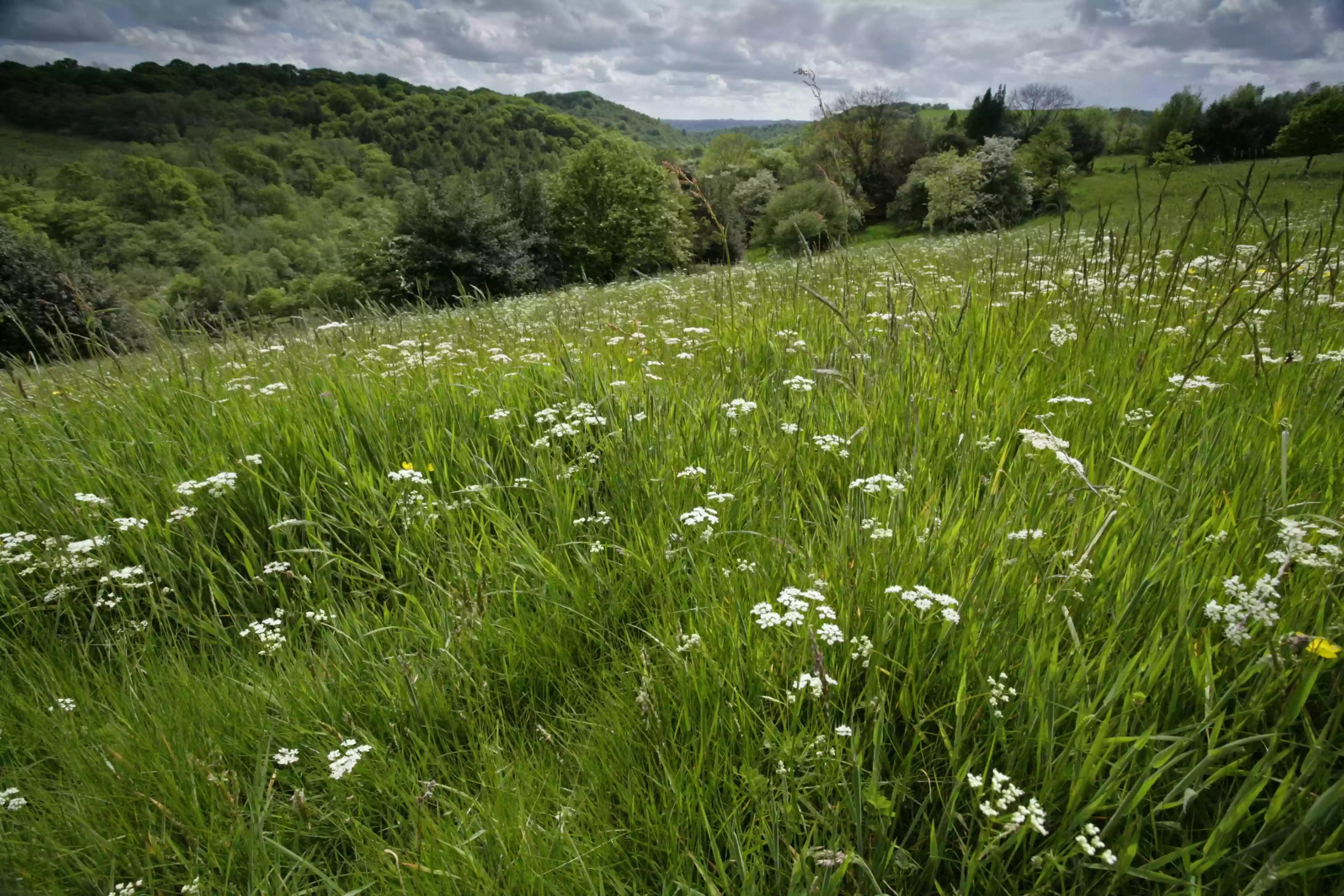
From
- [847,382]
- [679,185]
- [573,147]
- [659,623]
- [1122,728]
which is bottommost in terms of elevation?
[659,623]

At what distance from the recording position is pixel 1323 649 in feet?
3.95

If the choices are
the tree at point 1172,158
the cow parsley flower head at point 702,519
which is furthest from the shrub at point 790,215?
the cow parsley flower head at point 702,519

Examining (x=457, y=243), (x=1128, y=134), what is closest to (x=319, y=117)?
(x=457, y=243)

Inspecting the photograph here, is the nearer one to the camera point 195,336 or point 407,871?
point 407,871

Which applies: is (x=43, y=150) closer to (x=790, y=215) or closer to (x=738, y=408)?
(x=790, y=215)

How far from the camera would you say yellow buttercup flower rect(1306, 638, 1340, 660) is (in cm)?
118

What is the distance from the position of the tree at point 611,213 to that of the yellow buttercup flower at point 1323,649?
231 ft

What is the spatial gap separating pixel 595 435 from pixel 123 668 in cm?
221

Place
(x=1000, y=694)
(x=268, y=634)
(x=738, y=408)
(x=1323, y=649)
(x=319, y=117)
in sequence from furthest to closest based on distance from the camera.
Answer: (x=319, y=117) → (x=738, y=408) → (x=268, y=634) → (x=1000, y=694) → (x=1323, y=649)

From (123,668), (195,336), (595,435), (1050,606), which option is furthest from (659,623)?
(195,336)

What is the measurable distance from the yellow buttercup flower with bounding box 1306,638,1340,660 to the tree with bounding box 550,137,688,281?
70339 mm

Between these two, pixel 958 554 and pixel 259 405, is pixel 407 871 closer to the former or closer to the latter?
pixel 958 554

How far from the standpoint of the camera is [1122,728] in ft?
4.59

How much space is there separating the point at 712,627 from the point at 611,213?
73444 millimetres
